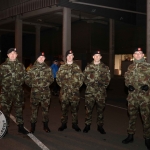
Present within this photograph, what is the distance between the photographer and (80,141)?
18.6ft

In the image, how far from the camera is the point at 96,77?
598cm

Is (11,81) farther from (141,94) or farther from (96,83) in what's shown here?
(141,94)

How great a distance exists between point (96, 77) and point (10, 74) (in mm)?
2080

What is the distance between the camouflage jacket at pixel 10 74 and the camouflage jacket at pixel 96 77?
166 centimetres

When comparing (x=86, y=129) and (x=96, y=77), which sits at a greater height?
(x=96, y=77)

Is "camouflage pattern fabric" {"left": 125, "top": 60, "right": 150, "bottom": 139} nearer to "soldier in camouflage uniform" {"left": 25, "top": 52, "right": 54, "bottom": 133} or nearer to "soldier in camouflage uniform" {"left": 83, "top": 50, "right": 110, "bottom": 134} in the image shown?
"soldier in camouflage uniform" {"left": 83, "top": 50, "right": 110, "bottom": 134}

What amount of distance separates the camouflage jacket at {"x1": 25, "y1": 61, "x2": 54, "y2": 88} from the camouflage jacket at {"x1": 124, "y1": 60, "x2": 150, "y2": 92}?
6.57 ft

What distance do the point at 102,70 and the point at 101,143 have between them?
1.73m

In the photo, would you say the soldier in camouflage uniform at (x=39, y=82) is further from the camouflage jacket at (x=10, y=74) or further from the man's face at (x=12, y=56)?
the man's face at (x=12, y=56)

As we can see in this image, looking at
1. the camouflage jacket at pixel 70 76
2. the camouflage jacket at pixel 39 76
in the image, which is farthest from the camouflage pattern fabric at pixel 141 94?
the camouflage jacket at pixel 39 76

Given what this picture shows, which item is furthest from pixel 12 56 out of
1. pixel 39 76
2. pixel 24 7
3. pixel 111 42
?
pixel 111 42

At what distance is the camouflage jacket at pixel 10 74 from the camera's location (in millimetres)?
5879

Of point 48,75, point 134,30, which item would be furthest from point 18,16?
point 48,75

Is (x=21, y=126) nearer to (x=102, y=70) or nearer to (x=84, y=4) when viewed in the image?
(x=102, y=70)
